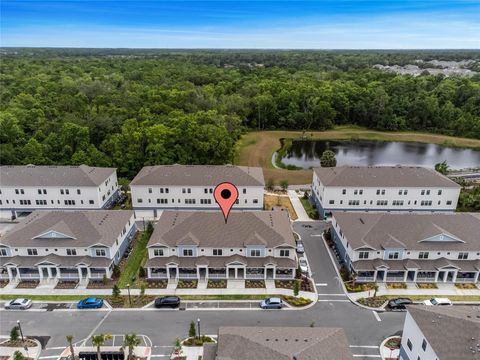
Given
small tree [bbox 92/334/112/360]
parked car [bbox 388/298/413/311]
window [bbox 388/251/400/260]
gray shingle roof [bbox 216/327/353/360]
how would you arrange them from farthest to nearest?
window [bbox 388/251/400/260] → parked car [bbox 388/298/413/311] → small tree [bbox 92/334/112/360] → gray shingle roof [bbox 216/327/353/360]

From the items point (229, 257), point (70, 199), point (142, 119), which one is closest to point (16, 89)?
point (142, 119)

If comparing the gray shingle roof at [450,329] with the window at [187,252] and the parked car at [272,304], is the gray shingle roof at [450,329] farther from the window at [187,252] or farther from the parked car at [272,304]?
the window at [187,252]

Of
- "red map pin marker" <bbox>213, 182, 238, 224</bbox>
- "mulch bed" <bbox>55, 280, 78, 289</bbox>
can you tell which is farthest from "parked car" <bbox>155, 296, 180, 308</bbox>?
"red map pin marker" <bbox>213, 182, 238, 224</bbox>

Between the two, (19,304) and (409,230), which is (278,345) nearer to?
(409,230)

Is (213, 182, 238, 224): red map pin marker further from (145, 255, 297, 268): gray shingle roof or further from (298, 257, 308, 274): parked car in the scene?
(298, 257, 308, 274): parked car

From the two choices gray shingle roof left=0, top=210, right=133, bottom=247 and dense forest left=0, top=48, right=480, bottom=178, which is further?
dense forest left=0, top=48, right=480, bottom=178

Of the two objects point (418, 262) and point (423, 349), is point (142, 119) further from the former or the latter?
point (423, 349)
